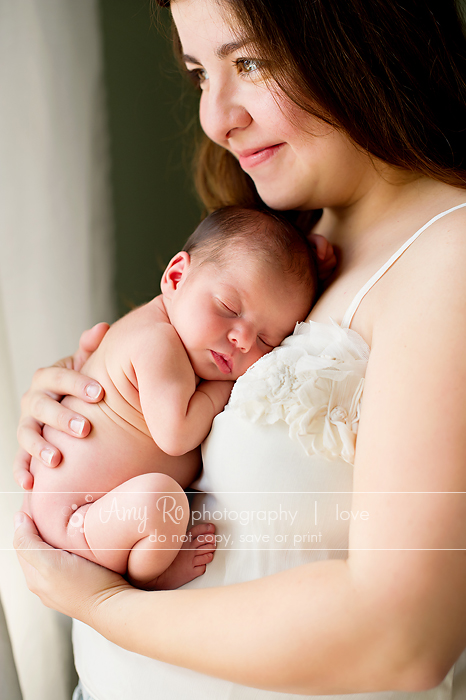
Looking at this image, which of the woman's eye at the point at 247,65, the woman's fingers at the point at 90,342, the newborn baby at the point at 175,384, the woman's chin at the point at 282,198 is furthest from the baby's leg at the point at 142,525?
the woman's eye at the point at 247,65

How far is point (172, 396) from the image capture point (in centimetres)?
104

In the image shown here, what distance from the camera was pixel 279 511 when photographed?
34.5 inches

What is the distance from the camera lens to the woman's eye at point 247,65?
3.41 feet

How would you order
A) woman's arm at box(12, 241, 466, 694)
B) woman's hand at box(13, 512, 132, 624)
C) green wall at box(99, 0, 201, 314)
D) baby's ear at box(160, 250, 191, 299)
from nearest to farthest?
1. woman's arm at box(12, 241, 466, 694)
2. woman's hand at box(13, 512, 132, 624)
3. baby's ear at box(160, 250, 191, 299)
4. green wall at box(99, 0, 201, 314)

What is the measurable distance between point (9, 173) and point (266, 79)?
2.91ft

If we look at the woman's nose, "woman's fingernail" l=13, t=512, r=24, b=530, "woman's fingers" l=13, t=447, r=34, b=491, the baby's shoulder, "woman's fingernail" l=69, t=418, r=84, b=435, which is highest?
the woman's nose

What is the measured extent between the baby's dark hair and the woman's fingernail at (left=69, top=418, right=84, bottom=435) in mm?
446

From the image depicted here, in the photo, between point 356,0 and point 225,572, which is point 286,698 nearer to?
point 225,572

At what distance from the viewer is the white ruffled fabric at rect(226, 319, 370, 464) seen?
2.80 feet

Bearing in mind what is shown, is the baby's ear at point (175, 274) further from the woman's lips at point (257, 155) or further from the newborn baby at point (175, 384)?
the woman's lips at point (257, 155)

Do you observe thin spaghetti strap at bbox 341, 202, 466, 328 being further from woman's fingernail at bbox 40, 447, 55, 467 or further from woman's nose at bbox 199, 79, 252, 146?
woman's fingernail at bbox 40, 447, 55, 467

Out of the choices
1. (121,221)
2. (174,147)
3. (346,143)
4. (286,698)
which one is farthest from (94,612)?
(174,147)

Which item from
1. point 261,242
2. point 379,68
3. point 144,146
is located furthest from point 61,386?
point 144,146

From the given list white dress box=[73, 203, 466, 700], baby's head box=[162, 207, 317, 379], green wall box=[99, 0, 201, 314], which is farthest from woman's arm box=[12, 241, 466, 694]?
green wall box=[99, 0, 201, 314]
